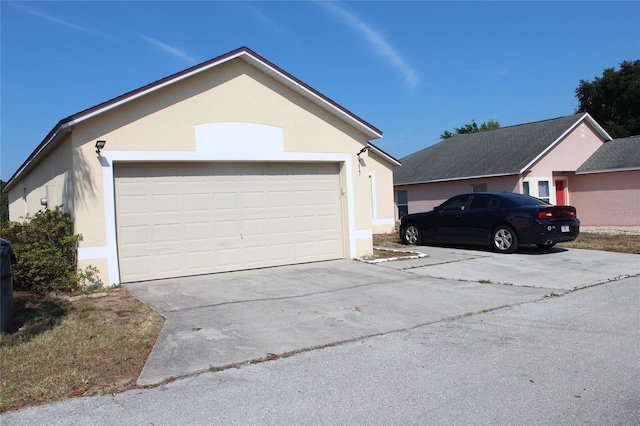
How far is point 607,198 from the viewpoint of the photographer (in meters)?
21.6

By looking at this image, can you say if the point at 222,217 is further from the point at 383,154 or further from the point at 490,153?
the point at 490,153

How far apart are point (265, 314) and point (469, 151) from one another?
19.8m

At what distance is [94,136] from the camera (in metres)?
9.34

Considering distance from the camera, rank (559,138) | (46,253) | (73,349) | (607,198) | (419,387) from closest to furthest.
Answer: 1. (419,387)
2. (73,349)
3. (46,253)
4. (559,138)
5. (607,198)

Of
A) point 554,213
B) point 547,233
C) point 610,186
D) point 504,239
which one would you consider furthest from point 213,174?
point 610,186

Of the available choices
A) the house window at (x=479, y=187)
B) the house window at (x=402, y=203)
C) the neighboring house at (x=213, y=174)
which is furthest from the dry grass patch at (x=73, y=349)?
the house window at (x=402, y=203)

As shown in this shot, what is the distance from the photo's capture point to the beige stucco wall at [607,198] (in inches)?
814

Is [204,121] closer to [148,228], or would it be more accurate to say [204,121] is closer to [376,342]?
[148,228]

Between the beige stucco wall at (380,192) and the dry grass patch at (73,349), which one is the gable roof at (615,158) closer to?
the beige stucco wall at (380,192)

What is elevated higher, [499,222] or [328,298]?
[499,222]

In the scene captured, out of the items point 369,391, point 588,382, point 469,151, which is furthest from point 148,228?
point 469,151

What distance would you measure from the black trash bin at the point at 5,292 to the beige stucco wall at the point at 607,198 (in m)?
21.9

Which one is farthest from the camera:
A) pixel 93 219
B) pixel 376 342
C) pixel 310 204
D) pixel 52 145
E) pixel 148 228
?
pixel 310 204

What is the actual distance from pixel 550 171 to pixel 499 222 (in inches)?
373
